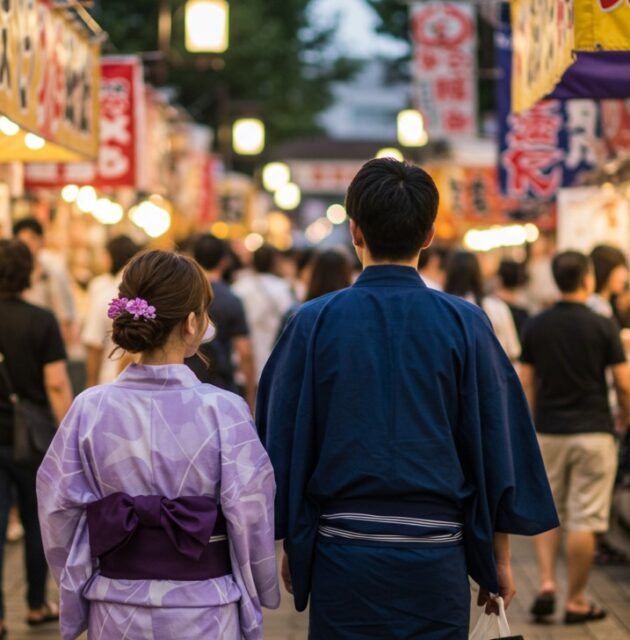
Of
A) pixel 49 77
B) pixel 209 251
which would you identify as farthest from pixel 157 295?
pixel 209 251

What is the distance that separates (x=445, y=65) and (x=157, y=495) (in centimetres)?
1821

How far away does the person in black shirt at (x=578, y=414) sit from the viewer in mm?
6934

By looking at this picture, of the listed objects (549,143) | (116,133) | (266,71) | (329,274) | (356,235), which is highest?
(266,71)

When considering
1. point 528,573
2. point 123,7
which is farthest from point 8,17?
point 123,7

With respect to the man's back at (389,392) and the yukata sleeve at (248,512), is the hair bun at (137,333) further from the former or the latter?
the man's back at (389,392)

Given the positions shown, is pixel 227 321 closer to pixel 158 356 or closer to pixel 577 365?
pixel 577 365

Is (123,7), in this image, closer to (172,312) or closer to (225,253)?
(225,253)

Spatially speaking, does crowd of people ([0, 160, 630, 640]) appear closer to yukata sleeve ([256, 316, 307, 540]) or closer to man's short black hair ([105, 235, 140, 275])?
yukata sleeve ([256, 316, 307, 540])

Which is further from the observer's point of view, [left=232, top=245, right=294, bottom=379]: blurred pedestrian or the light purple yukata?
[left=232, top=245, right=294, bottom=379]: blurred pedestrian

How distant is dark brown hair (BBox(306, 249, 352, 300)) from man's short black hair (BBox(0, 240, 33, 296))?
225cm

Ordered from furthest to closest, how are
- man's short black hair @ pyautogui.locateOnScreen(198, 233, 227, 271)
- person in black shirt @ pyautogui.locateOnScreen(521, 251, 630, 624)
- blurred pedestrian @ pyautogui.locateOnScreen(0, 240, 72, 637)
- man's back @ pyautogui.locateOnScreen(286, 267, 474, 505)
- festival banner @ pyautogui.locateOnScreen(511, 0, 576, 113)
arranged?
man's short black hair @ pyautogui.locateOnScreen(198, 233, 227, 271), person in black shirt @ pyautogui.locateOnScreen(521, 251, 630, 624), blurred pedestrian @ pyautogui.locateOnScreen(0, 240, 72, 637), festival banner @ pyautogui.locateOnScreen(511, 0, 576, 113), man's back @ pyautogui.locateOnScreen(286, 267, 474, 505)

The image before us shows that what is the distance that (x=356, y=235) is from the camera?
375cm

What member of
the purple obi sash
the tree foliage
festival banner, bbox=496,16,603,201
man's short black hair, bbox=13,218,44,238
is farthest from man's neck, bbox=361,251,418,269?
the tree foliage

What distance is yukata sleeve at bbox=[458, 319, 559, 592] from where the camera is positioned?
3.61 meters
